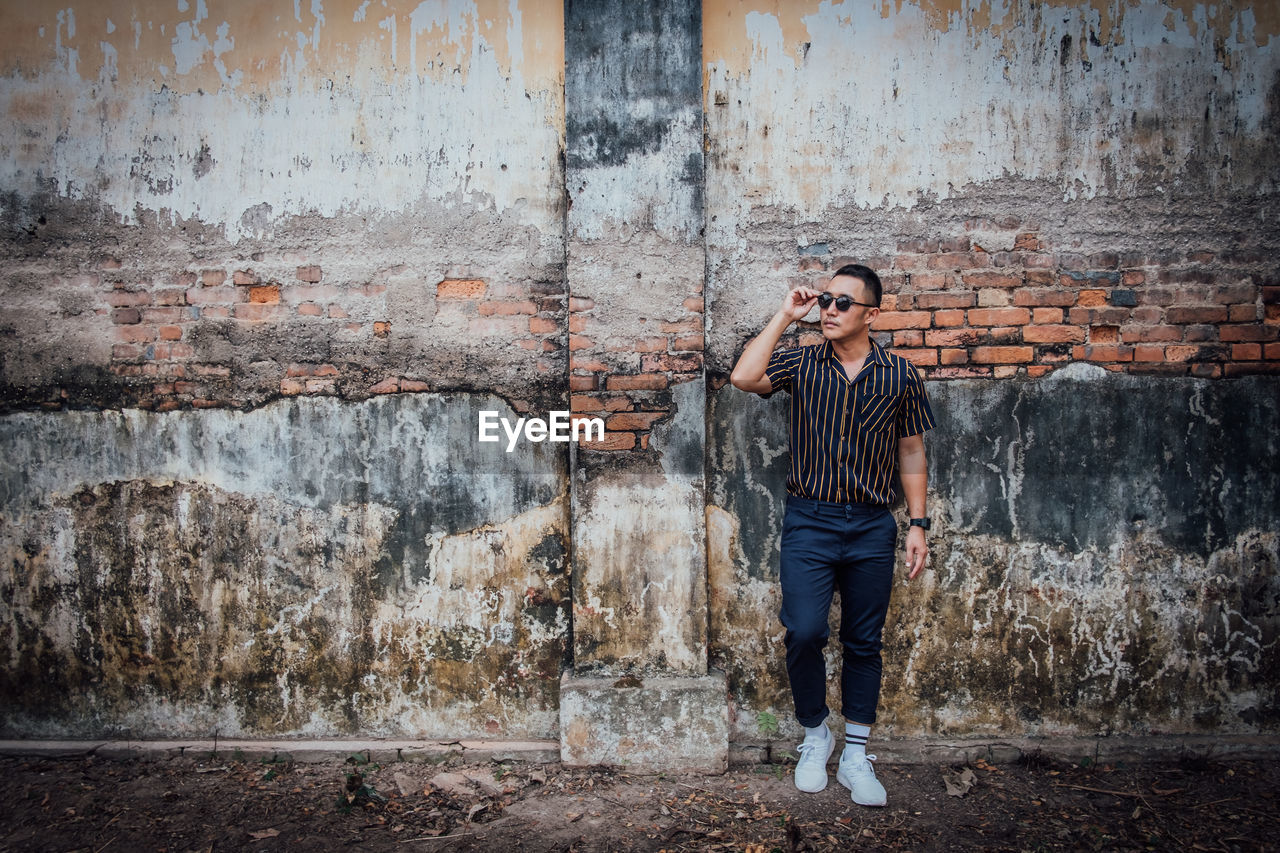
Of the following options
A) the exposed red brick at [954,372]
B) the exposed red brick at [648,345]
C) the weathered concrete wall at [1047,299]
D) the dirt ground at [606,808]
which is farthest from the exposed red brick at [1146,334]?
the exposed red brick at [648,345]

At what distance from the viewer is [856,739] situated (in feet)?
9.99

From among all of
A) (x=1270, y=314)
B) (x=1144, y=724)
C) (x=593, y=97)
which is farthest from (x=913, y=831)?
(x=593, y=97)

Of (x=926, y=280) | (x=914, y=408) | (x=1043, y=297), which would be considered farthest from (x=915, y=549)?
(x=1043, y=297)

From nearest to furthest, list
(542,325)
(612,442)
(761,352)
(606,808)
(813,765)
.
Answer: (761,352) → (606,808) → (813,765) → (612,442) → (542,325)

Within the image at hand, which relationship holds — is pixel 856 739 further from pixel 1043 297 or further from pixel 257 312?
pixel 257 312

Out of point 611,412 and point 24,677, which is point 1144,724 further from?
point 24,677

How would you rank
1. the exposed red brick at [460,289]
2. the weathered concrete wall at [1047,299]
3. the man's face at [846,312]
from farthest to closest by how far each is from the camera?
the exposed red brick at [460,289] < the weathered concrete wall at [1047,299] < the man's face at [846,312]

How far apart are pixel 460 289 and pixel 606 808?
90.1 inches

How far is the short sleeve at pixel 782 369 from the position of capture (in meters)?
2.99

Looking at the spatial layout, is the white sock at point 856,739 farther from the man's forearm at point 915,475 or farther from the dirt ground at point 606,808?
the man's forearm at point 915,475

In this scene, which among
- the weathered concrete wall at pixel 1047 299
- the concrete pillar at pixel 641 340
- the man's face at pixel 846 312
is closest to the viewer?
the man's face at pixel 846 312

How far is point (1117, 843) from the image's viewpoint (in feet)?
8.98

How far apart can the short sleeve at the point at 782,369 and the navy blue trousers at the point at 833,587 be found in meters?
0.48

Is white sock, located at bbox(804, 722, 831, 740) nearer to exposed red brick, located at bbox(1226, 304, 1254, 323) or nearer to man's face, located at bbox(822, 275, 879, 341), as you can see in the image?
man's face, located at bbox(822, 275, 879, 341)
